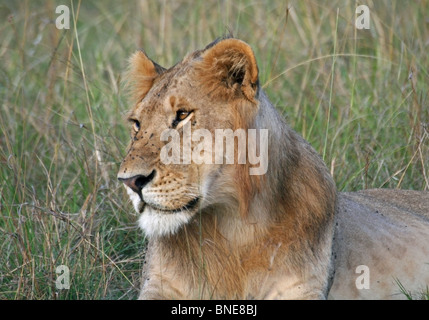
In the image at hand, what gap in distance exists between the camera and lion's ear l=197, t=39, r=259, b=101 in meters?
3.63

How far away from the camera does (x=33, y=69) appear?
795 centimetres

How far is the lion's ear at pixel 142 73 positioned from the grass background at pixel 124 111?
0.78 m

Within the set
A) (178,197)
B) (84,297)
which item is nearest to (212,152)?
(178,197)

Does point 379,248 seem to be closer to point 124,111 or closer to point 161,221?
point 161,221

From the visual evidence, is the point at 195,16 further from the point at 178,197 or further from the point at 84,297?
the point at 178,197

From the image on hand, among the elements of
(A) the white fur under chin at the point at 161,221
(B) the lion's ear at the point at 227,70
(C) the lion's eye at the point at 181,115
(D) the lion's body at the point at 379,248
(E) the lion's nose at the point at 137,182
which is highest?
(B) the lion's ear at the point at 227,70

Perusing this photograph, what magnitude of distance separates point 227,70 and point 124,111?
258cm

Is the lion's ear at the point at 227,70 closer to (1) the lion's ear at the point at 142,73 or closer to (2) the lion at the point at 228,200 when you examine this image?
(2) the lion at the point at 228,200

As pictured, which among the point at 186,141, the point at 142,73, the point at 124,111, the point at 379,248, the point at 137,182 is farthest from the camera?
the point at 124,111

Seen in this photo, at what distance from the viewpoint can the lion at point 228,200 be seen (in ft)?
11.7

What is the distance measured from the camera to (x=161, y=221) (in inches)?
140

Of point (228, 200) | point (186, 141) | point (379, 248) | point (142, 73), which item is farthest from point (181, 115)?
A: point (379, 248)

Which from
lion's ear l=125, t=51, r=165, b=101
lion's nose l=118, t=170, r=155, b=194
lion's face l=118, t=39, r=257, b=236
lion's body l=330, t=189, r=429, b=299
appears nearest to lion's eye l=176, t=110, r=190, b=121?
lion's face l=118, t=39, r=257, b=236

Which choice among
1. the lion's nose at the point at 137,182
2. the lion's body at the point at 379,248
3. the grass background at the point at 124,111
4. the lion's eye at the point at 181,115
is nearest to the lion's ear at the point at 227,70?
the lion's eye at the point at 181,115
